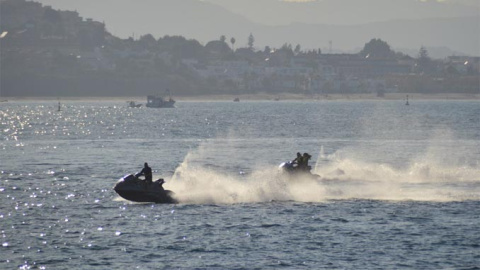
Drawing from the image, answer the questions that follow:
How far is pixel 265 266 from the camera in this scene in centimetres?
4075

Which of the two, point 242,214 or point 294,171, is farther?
point 294,171

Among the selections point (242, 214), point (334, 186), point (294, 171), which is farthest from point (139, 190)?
point (334, 186)

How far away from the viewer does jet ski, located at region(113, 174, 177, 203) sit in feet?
178

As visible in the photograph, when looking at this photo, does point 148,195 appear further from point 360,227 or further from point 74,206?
point 360,227

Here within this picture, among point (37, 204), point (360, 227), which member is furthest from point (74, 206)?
point (360, 227)

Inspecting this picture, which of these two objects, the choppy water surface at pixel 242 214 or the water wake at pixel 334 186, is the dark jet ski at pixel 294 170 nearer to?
the water wake at pixel 334 186

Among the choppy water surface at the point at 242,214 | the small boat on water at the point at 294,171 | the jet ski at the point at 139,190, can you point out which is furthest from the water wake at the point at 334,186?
the jet ski at the point at 139,190

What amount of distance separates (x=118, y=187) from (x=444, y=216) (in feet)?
51.5

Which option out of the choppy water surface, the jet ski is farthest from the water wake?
the jet ski

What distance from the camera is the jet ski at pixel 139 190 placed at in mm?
54312

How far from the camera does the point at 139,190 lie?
54344 mm

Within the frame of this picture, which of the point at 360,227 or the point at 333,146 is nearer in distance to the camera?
the point at 360,227

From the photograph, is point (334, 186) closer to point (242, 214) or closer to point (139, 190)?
point (242, 214)


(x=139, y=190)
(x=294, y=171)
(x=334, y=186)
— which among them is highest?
(x=294, y=171)
